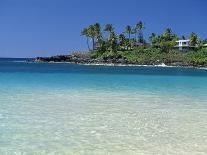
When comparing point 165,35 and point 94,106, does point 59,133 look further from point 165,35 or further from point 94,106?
point 165,35

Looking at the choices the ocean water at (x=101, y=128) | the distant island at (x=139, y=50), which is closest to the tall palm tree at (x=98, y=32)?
the distant island at (x=139, y=50)

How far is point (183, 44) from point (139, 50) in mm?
14111

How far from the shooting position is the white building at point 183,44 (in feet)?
365

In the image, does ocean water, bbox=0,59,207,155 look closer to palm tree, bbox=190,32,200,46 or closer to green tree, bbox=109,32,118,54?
green tree, bbox=109,32,118,54

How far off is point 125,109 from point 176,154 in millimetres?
6237

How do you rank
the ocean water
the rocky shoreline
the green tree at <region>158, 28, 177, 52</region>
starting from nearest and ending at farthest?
the ocean water
the rocky shoreline
the green tree at <region>158, 28, 177, 52</region>

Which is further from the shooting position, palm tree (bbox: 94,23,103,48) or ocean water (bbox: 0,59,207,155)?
palm tree (bbox: 94,23,103,48)

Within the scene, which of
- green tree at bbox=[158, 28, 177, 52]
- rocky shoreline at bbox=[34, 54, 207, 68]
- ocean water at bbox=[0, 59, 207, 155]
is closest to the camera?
ocean water at bbox=[0, 59, 207, 155]

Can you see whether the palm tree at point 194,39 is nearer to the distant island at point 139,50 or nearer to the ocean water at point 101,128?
the distant island at point 139,50

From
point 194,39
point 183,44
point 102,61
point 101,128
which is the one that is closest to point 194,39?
point 194,39

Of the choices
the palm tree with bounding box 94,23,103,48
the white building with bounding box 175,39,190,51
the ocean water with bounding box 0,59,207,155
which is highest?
the palm tree with bounding box 94,23,103,48

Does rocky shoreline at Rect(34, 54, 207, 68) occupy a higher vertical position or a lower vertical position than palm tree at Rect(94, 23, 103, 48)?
lower

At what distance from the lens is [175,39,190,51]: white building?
111250 mm

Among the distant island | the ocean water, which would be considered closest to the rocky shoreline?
the distant island
